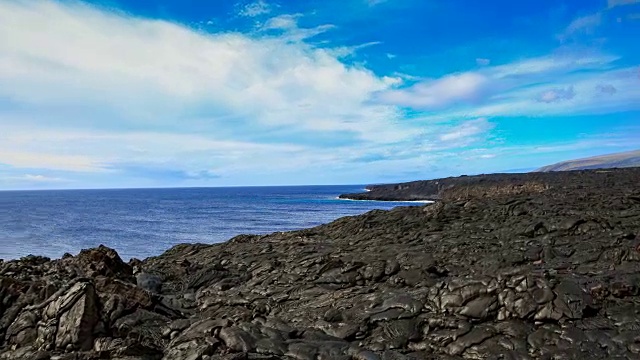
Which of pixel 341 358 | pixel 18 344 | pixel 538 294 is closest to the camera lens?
pixel 341 358

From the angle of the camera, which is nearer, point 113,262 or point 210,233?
point 113,262

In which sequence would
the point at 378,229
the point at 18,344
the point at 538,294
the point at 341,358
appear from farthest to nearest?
1. the point at 378,229
2. the point at 18,344
3. the point at 538,294
4. the point at 341,358

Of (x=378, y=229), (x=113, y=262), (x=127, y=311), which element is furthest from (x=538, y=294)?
(x=113, y=262)

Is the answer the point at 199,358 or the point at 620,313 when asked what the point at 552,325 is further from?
the point at 199,358

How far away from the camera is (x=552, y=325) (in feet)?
44.6

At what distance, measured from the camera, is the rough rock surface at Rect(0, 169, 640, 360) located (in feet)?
43.5

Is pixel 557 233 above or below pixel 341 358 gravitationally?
above

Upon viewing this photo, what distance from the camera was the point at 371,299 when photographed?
54.2ft

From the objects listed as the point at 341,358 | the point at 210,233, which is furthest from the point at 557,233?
the point at 210,233

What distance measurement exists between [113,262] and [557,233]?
948 inches

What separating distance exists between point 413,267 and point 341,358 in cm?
927

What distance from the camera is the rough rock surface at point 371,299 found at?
13.3 m

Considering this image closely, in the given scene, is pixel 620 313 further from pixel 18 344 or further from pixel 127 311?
pixel 18 344

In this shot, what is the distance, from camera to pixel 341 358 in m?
12.3
